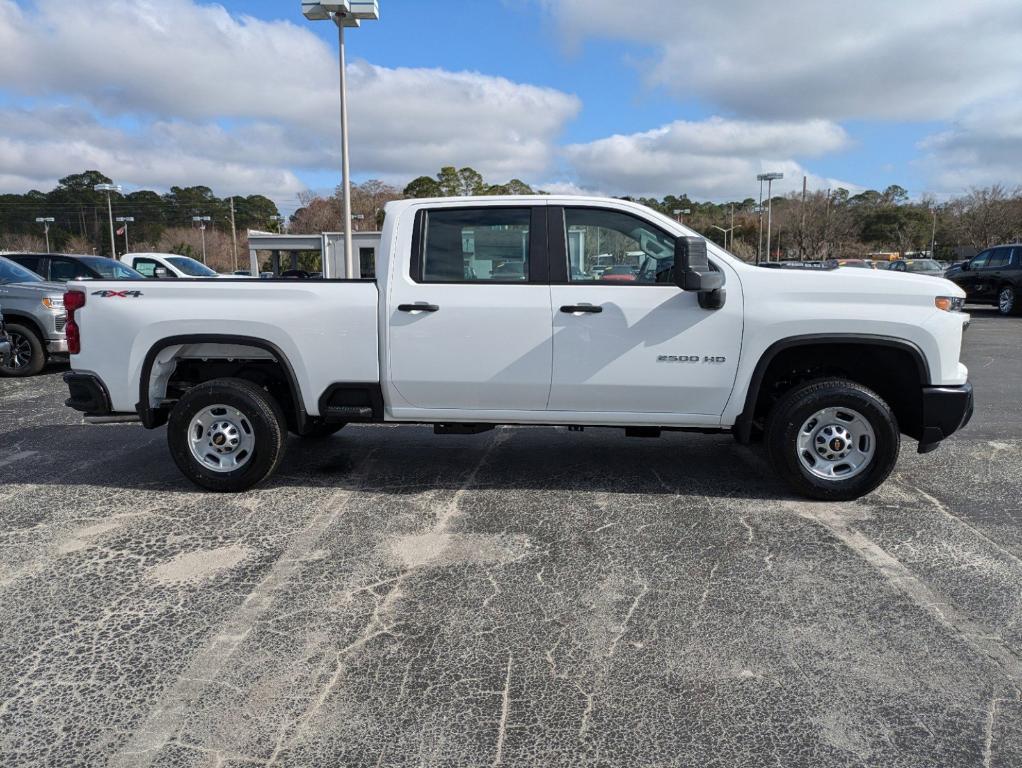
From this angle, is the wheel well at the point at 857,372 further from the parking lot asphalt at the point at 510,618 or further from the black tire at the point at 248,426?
the black tire at the point at 248,426

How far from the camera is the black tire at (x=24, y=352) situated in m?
10.2

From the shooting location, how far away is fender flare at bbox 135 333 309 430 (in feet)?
16.0

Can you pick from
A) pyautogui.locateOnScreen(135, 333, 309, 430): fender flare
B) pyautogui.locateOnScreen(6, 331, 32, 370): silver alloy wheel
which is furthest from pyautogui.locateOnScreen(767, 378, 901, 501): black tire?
pyautogui.locateOnScreen(6, 331, 32, 370): silver alloy wheel

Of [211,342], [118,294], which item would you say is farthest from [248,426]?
[118,294]

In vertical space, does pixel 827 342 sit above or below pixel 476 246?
below

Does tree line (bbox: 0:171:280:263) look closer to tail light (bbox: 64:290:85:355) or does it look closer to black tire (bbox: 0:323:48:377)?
black tire (bbox: 0:323:48:377)

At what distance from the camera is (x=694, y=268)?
4.44m

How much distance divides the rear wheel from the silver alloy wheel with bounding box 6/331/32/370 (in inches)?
840

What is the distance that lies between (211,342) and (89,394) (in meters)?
0.95

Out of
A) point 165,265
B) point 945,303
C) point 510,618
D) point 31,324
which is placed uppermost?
point 165,265

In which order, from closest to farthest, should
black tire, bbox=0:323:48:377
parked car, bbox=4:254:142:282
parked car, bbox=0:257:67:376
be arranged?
parked car, bbox=0:257:67:376, black tire, bbox=0:323:48:377, parked car, bbox=4:254:142:282

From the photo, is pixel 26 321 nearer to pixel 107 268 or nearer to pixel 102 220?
pixel 107 268

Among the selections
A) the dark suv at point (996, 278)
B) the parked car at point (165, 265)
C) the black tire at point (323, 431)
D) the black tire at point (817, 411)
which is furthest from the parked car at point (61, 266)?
the dark suv at point (996, 278)

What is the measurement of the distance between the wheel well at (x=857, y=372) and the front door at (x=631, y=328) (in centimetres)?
35
